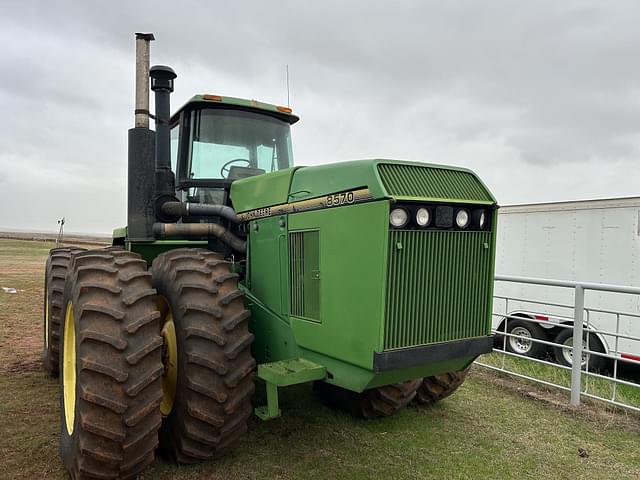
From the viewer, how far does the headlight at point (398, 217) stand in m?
2.87

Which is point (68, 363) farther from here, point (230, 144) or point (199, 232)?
point (230, 144)

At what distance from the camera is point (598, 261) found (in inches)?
304

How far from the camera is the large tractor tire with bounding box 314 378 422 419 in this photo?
14.1ft

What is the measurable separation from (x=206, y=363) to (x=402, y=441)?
6.09ft

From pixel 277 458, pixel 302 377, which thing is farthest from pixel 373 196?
pixel 277 458

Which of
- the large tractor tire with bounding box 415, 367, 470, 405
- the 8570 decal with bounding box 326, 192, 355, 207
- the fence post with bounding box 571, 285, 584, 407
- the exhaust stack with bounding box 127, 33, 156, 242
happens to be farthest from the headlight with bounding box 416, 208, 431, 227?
the fence post with bounding box 571, 285, 584, 407

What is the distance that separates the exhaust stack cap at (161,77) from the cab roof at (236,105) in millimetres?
324

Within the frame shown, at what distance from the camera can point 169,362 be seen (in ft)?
11.9

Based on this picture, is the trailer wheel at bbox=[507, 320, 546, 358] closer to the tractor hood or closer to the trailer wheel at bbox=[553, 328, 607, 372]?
the trailer wheel at bbox=[553, 328, 607, 372]

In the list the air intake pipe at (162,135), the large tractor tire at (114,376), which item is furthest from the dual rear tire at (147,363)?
the air intake pipe at (162,135)

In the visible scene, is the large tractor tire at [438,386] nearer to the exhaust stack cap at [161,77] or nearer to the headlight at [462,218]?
the headlight at [462,218]

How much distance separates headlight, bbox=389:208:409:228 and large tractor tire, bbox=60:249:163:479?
5.13ft

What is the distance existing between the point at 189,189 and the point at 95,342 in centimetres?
198

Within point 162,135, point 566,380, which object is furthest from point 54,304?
point 566,380
